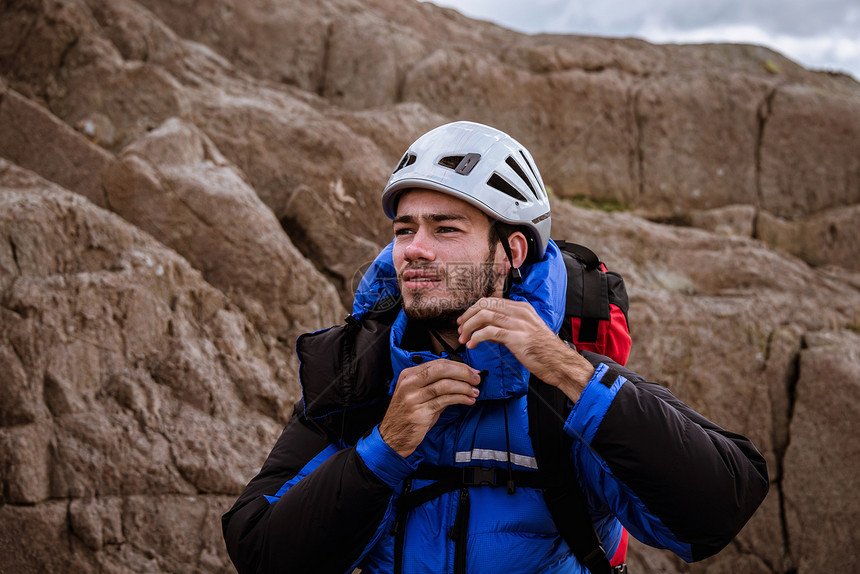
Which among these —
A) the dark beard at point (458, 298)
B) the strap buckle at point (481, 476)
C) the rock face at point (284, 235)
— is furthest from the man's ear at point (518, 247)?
the rock face at point (284, 235)

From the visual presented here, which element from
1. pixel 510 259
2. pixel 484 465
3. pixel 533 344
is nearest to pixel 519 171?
pixel 510 259

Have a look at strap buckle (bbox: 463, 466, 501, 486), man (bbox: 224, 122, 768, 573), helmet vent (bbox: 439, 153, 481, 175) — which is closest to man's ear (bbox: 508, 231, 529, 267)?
man (bbox: 224, 122, 768, 573)

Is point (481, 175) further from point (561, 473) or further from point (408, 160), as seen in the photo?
point (561, 473)

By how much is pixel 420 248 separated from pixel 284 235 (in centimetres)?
458

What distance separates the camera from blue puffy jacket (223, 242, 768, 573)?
233 centimetres

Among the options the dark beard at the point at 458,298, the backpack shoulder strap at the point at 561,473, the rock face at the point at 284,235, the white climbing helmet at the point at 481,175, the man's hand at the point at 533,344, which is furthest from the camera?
the rock face at the point at 284,235

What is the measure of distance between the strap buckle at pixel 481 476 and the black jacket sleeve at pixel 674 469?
50cm

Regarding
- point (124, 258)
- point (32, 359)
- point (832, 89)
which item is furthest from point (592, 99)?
point (32, 359)

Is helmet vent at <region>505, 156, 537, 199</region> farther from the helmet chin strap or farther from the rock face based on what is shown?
the rock face

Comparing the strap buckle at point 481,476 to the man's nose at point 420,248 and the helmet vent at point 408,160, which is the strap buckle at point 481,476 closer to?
the man's nose at point 420,248

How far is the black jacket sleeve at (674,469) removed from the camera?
90.5 inches

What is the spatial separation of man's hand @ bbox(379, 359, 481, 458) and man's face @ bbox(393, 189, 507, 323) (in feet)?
1.47

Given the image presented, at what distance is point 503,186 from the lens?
127 inches

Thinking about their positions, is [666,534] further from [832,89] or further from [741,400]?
[832,89]
